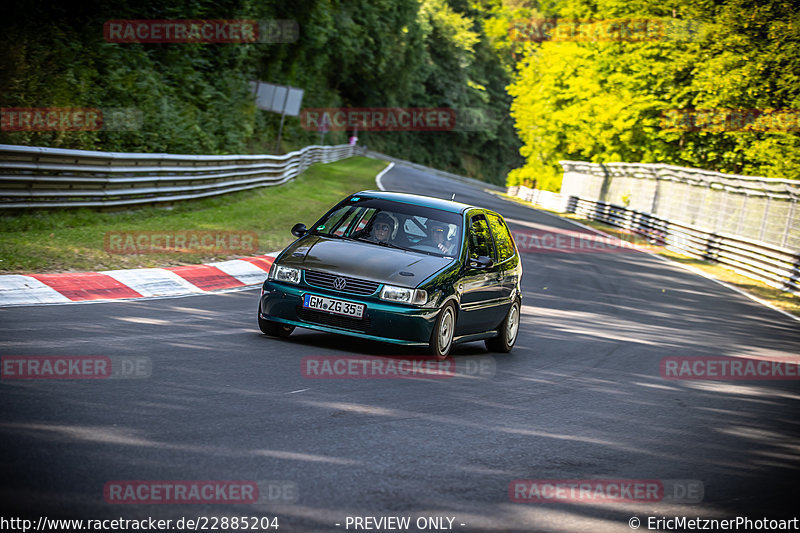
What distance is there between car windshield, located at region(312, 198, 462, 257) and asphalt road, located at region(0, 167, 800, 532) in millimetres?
1165

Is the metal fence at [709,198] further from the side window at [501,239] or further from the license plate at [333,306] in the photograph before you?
the license plate at [333,306]

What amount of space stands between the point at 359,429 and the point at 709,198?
1089 inches

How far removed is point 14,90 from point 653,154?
125 feet

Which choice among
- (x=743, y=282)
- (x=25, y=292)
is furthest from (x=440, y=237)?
(x=743, y=282)

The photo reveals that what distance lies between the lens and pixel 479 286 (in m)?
10.1

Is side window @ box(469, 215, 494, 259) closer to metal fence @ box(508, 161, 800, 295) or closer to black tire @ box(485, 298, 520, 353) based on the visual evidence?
black tire @ box(485, 298, 520, 353)

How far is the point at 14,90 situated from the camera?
55.9 ft

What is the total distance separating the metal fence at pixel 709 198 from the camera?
25.4 meters

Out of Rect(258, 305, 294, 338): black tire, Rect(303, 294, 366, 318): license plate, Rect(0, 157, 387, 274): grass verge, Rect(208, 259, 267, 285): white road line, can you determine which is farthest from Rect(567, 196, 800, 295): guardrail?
Rect(303, 294, 366, 318): license plate

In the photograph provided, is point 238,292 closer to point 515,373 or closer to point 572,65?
point 515,373

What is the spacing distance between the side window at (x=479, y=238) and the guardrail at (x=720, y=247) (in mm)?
14951

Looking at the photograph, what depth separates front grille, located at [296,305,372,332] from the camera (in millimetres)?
8748

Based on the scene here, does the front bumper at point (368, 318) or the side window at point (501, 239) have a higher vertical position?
the side window at point (501, 239)

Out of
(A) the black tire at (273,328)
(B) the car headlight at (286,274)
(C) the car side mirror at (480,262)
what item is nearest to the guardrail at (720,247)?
(C) the car side mirror at (480,262)
